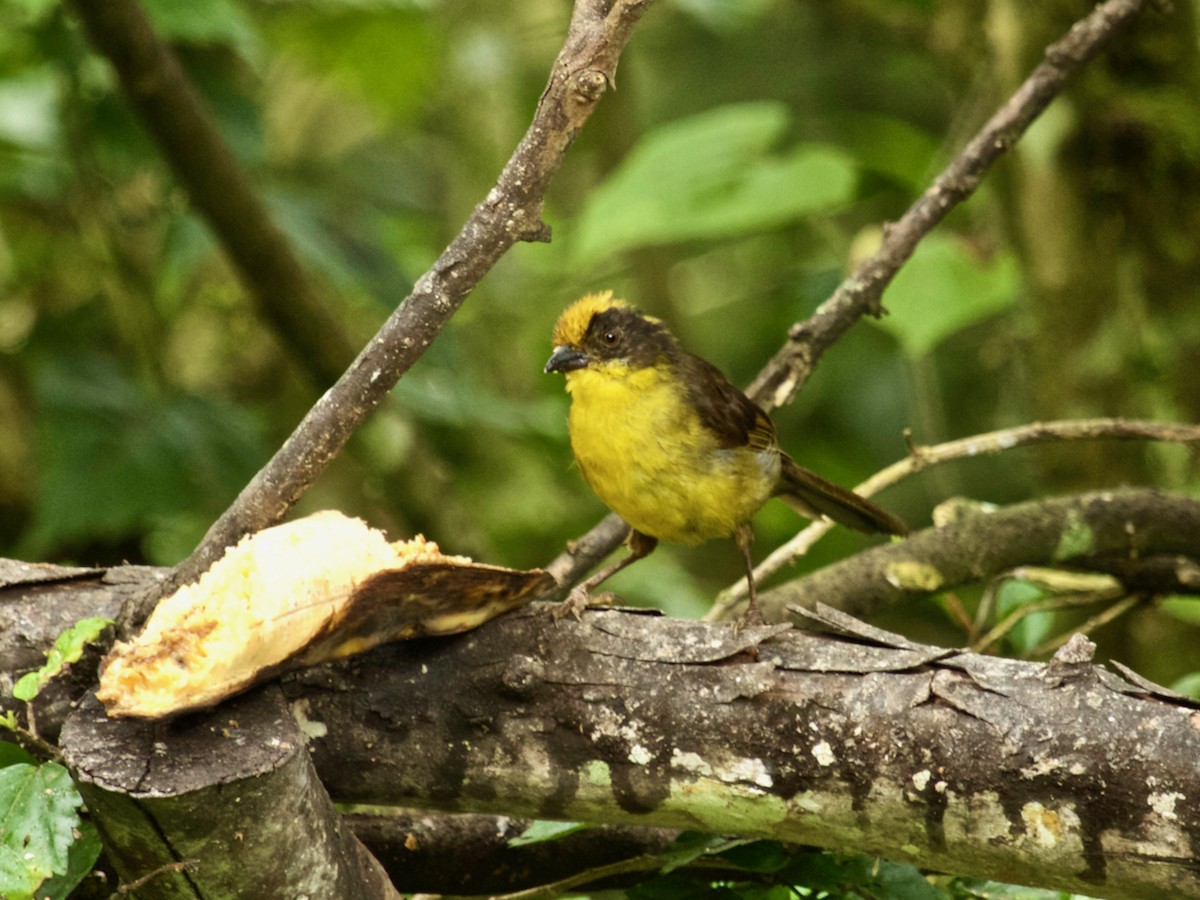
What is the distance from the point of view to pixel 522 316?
7.39 metres

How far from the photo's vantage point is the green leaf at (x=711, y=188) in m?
5.09

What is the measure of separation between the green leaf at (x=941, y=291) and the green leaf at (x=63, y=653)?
3078mm

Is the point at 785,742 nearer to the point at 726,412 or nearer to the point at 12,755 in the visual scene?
the point at 12,755

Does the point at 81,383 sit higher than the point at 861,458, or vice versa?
the point at 861,458

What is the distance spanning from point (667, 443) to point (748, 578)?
1.38 feet

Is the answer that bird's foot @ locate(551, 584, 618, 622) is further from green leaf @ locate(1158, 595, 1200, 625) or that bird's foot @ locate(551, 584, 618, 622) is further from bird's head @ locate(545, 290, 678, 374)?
green leaf @ locate(1158, 595, 1200, 625)

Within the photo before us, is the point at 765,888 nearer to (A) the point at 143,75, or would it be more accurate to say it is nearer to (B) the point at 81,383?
(A) the point at 143,75

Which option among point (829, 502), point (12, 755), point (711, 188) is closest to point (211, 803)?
point (12, 755)

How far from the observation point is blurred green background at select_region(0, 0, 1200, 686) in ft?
15.3

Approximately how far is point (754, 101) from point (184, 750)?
7551 mm

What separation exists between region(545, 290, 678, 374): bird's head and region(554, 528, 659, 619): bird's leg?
0.47 meters

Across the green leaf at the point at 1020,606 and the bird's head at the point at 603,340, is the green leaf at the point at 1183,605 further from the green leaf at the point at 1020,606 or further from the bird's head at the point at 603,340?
the bird's head at the point at 603,340

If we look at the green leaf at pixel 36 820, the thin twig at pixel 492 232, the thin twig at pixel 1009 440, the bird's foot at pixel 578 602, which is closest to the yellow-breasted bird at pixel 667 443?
the thin twig at pixel 1009 440

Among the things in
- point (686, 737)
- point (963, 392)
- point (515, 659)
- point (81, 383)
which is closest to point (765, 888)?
point (686, 737)
